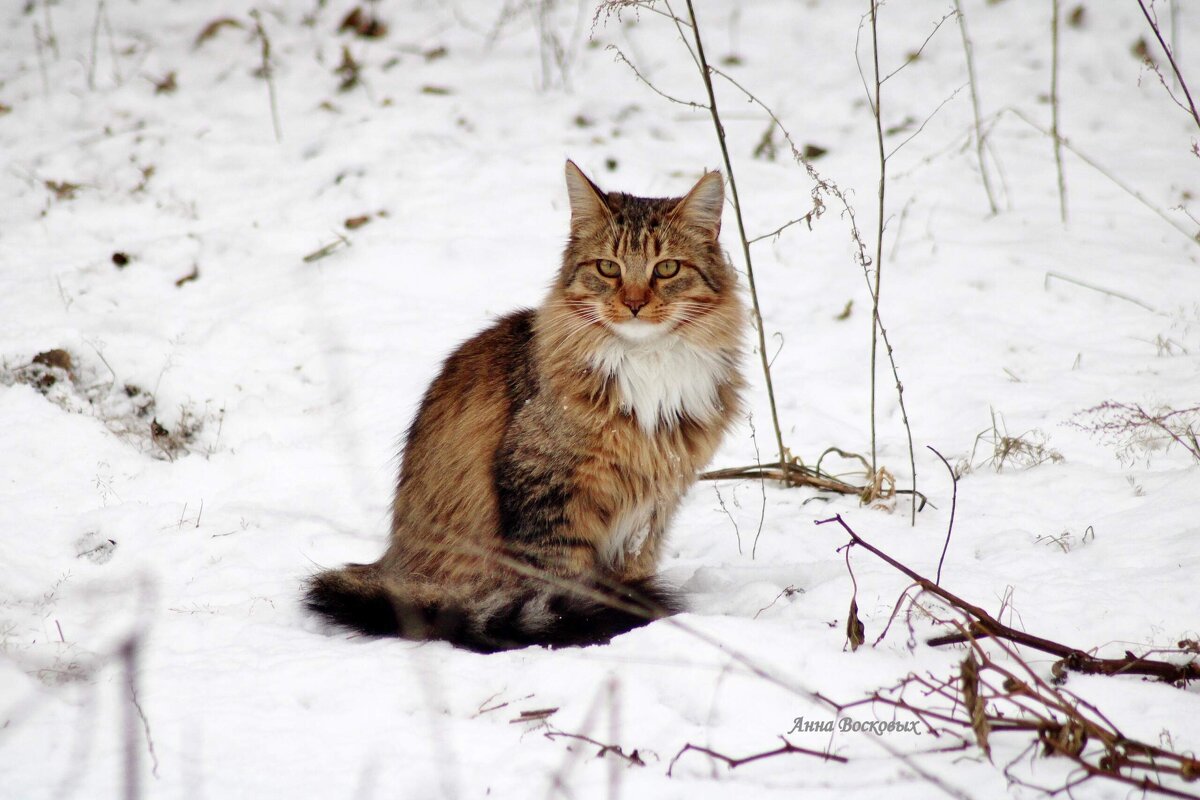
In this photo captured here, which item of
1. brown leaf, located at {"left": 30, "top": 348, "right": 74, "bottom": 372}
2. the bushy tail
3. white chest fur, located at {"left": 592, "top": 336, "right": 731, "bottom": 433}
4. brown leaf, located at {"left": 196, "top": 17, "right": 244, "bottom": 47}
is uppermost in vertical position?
brown leaf, located at {"left": 196, "top": 17, "right": 244, "bottom": 47}

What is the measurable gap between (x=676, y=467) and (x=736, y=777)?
1.20 metres

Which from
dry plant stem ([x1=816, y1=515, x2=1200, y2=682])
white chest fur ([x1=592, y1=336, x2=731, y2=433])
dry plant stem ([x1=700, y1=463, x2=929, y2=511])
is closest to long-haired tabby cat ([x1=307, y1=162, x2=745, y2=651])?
white chest fur ([x1=592, y1=336, x2=731, y2=433])

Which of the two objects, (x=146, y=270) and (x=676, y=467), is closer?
(x=676, y=467)

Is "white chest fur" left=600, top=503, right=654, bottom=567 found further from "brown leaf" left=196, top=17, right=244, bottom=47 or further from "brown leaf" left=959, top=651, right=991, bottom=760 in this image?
"brown leaf" left=196, top=17, right=244, bottom=47

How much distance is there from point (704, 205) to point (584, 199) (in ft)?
1.26

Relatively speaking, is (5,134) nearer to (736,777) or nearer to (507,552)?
(507,552)

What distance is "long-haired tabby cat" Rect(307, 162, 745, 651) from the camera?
269 cm

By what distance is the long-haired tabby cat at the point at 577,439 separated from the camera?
8.81ft

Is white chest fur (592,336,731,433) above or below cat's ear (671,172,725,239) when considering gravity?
below

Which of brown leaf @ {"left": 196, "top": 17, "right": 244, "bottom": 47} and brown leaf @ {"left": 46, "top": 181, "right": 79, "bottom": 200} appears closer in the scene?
brown leaf @ {"left": 46, "top": 181, "right": 79, "bottom": 200}

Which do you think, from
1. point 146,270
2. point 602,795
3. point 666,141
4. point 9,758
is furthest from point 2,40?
point 602,795

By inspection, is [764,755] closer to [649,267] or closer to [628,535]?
[628,535]

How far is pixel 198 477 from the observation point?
3.61 metres

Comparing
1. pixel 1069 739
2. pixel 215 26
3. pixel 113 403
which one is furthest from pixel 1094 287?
pixel 215 26
